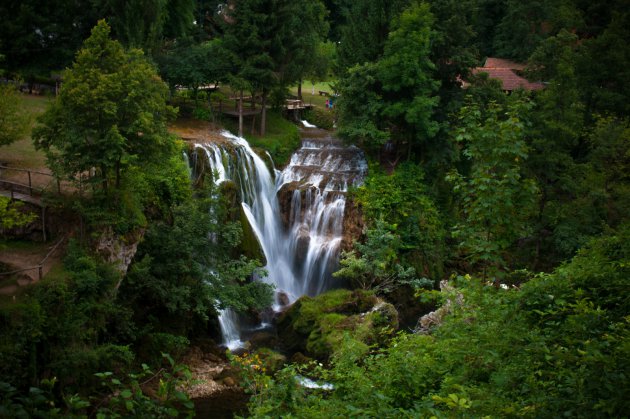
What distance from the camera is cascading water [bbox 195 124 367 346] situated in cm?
2280

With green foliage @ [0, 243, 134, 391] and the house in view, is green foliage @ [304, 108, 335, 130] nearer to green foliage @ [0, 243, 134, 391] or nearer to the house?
the house

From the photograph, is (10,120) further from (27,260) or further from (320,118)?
(320,118)

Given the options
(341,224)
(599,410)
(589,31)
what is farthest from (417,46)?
(599,410)

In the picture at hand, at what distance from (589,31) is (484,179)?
23.6 metres

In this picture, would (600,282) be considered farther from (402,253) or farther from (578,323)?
(402,253)

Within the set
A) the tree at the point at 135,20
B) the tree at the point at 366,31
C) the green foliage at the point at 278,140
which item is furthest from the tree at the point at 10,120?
the tree at the point at 366,31

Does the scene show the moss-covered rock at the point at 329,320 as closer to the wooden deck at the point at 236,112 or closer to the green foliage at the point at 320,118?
the wooden deck at the point at 236,112

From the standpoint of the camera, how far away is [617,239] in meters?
9.28

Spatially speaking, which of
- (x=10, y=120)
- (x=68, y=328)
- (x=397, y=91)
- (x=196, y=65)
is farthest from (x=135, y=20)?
(x=68, y=328)

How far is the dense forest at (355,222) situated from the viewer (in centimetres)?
726

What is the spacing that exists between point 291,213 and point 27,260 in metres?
12.1

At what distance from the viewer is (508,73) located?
119 feet

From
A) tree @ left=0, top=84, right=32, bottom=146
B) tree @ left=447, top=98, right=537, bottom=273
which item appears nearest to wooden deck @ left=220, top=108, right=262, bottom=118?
tree @ left=0, top=84, right=32, bottom=146

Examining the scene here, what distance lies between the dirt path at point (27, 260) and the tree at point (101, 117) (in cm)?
215
